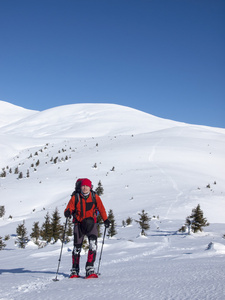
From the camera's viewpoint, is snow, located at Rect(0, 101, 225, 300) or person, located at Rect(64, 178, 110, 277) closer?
snow, located at Rect(0, 101, 225, 300)

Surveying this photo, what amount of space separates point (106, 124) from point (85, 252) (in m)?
71.4

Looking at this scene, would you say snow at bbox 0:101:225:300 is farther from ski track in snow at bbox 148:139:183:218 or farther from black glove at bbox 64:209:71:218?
black glove at bbox 64:209:71:218

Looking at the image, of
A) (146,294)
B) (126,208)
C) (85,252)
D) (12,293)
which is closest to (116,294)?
(146,294)

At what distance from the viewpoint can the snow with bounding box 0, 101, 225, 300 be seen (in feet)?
11.5

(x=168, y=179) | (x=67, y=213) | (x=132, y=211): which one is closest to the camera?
(x=67, y=213)

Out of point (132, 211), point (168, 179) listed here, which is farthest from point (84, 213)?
point (168, 179)

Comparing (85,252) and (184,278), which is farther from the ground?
(184,278)

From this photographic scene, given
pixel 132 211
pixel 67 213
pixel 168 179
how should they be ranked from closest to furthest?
pixel 67 213 < pixel 132 211 < pixel 168 179

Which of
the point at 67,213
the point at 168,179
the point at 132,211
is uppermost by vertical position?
the point at 168,179

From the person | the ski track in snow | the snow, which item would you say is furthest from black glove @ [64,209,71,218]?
the ski track in snow

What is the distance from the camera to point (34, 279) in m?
4.45

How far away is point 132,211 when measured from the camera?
60.6ft

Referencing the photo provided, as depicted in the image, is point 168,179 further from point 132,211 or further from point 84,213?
point 84,213

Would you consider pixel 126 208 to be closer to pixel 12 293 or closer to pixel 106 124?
pixel 12 293
